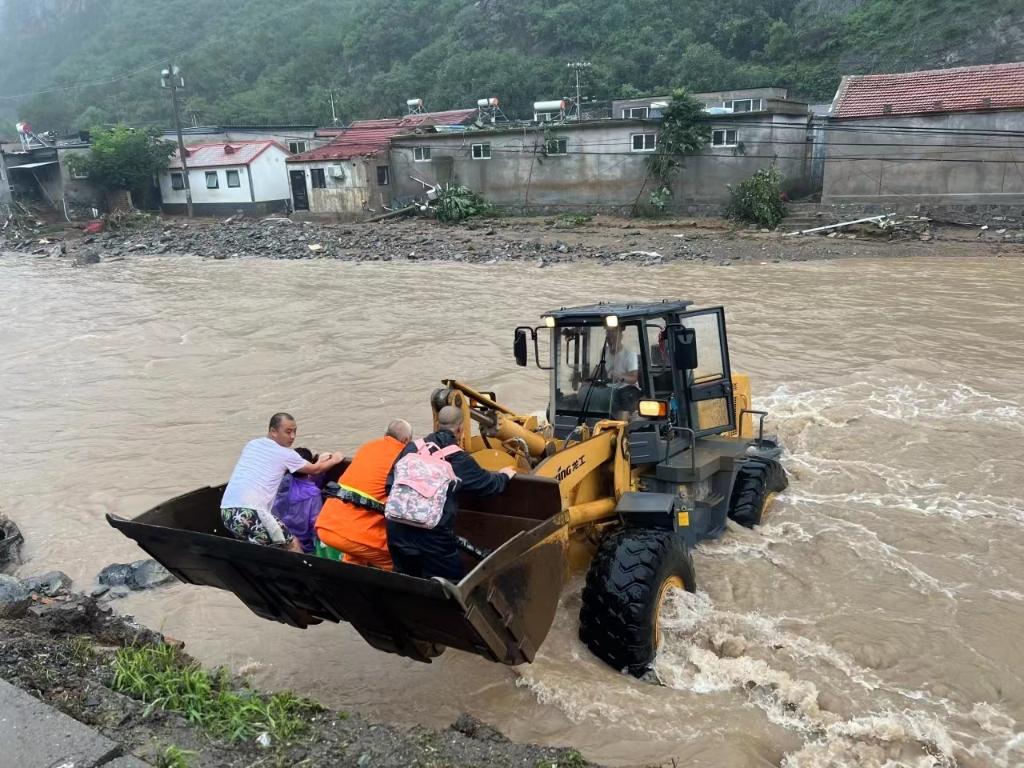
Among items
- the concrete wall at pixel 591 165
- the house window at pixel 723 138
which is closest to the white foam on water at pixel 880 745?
the concrete wall at pixel 591 165

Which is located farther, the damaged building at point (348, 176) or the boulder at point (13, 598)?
the damaged building at point (348, 176)

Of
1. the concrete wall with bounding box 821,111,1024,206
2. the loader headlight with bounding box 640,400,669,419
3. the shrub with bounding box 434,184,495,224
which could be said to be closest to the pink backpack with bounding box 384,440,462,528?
the loader headlight with bounding box 640,400,669,419

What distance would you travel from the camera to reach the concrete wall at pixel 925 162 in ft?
81.4

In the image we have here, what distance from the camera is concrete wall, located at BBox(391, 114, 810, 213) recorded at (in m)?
29.7

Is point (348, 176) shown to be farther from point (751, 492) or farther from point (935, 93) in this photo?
point (751, 492)

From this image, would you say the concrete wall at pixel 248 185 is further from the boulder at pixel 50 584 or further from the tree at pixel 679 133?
the boulder at pixel 50 584

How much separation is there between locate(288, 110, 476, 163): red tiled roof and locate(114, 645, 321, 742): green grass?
115 ft

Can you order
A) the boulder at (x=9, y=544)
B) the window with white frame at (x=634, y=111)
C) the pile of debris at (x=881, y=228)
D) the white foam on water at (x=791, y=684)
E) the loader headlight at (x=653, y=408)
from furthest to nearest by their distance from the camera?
the window with white frame at (x=634, y=111), the pile of debris at (x=881, y=228), the boulder at (x=9, y=544), the loader headlight at (x=653, y=408), the white foam on water at (x=791, y=684)

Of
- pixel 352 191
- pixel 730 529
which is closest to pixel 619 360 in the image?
pixel 730 529

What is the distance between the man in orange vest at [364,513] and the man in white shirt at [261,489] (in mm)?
444

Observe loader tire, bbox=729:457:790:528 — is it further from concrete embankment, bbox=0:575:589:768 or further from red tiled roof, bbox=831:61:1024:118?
red tiled roof, bbox=831:61:1024:118

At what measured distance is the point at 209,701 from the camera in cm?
388

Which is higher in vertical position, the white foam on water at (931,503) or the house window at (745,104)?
the house window at (745,104)

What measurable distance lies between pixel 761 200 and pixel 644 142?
6320 millimetres
